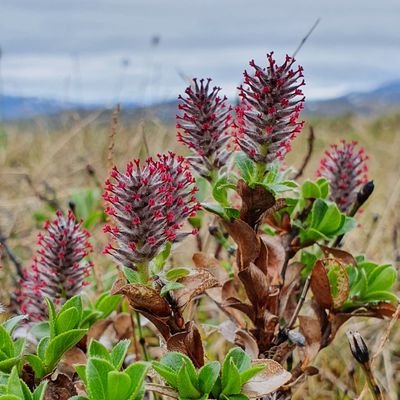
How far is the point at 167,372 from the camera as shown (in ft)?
2.96

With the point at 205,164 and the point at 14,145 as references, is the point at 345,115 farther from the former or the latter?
the point at 205,164

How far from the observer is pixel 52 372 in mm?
1048

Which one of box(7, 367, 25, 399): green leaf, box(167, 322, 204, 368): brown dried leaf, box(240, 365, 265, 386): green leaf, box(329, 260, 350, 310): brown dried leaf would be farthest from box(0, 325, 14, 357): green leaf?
box(329, 260, 350, 310): brown dried leaf

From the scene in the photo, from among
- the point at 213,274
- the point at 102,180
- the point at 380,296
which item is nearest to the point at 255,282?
the point at 213,274

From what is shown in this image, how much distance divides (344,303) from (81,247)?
1.63ft

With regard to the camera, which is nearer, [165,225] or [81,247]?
[165,225]

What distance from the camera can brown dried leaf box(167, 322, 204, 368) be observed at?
1.02 meters

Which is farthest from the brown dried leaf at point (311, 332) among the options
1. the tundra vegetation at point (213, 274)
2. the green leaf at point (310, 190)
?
the green leaf at point (310, 190)

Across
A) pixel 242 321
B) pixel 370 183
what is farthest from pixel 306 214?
pixel 242 321

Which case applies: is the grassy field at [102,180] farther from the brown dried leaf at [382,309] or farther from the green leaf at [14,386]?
the green leaf at [14,386]

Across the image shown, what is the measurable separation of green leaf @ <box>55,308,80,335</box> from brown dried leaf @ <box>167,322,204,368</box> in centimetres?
16

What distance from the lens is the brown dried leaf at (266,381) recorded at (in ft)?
3.09

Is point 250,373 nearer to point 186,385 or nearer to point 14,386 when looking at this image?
point 186,385

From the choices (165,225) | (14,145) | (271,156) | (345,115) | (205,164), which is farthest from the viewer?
(345,115)
